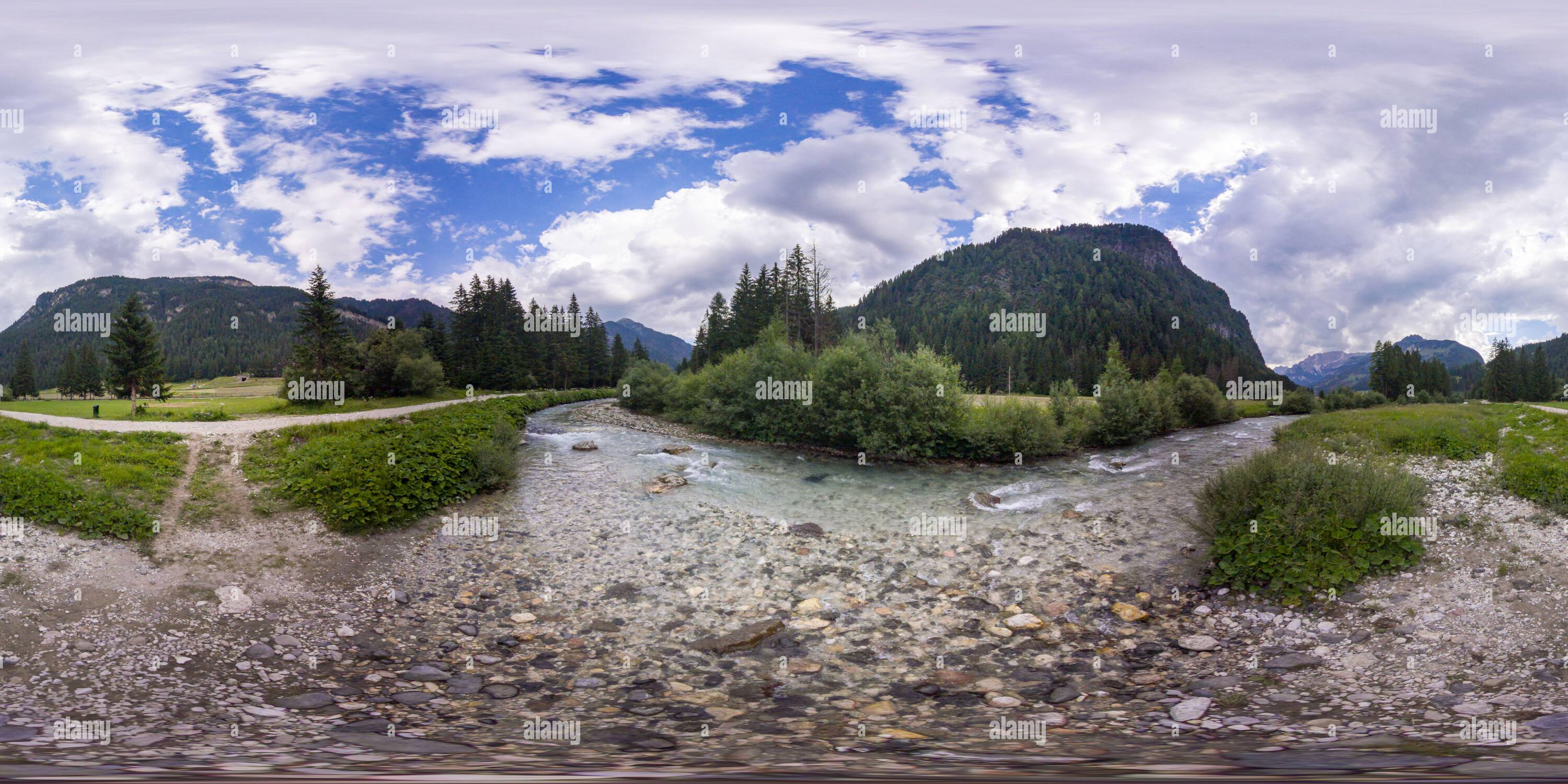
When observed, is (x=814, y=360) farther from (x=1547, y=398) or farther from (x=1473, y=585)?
(x=1547, y=398)

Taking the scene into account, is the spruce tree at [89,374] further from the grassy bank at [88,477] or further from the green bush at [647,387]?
the grassy bank at [88,477]

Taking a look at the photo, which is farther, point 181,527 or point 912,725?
point 181,527

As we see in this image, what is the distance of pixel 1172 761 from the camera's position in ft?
12.2

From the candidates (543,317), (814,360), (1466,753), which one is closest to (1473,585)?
(1466,753)

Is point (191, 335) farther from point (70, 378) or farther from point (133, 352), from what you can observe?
point (133, 352)

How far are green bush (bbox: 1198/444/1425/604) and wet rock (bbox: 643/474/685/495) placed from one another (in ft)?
40.1

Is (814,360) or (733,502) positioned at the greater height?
(814,360)

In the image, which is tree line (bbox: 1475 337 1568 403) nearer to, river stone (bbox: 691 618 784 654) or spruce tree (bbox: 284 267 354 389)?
river stone (bbox: 691 618 784 654)

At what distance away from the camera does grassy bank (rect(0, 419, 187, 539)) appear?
32.7 ft

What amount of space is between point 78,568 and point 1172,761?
13.0 meters

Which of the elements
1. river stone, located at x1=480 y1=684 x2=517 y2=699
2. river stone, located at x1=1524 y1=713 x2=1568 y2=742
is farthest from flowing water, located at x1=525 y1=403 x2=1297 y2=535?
river stone, located at x1=1524 y1=713 x2=1568 y2=742

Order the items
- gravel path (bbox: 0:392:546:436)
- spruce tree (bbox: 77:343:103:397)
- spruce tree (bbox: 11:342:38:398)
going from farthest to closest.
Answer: spruce tree (bbox: 11:342:38:398)
spruce tree (bbox: 77:343:103:397)
gravel path (bbox: 0:392:546:436)

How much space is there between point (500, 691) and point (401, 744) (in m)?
2.25

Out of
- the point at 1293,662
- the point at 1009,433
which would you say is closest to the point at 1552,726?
the point at 1293,662
